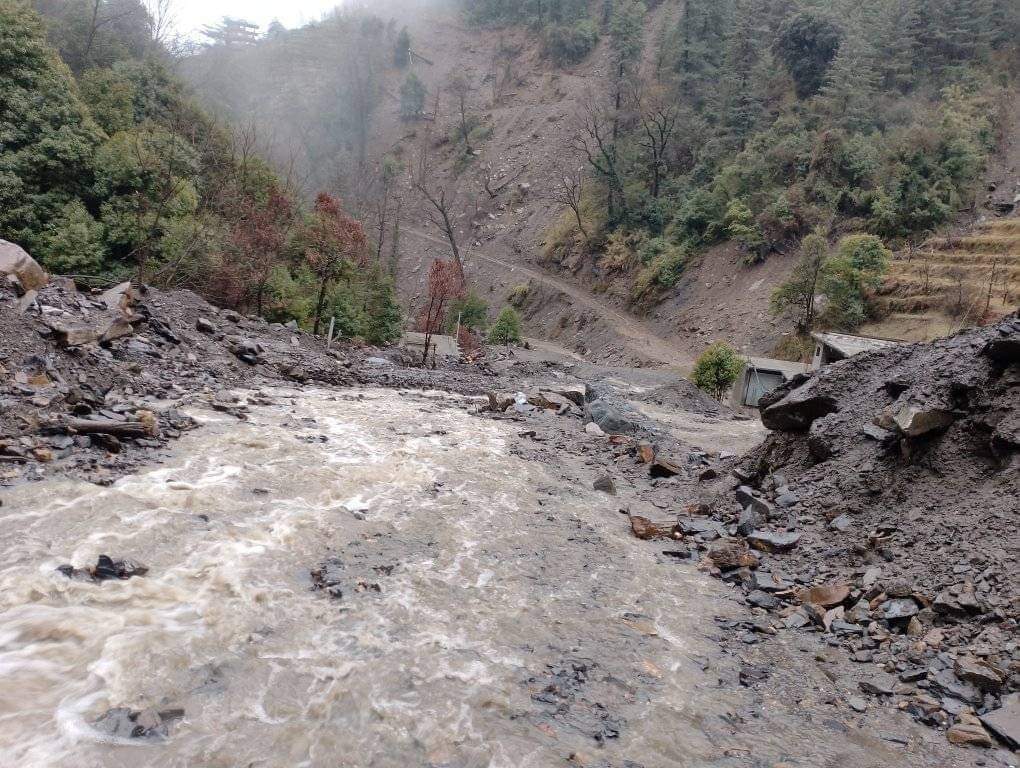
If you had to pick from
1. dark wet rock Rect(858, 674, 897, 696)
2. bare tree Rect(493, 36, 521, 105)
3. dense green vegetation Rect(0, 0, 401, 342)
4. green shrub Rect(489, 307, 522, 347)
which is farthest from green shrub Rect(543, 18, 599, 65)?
dark wet rock Rect(858, 674, 897, 696)

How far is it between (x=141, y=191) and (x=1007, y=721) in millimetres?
27832

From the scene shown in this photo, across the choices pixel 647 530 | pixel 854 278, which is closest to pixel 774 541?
pixel 647 530

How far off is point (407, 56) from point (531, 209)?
150ft

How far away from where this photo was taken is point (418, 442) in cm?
1212

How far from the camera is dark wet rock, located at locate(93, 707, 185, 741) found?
170 inches

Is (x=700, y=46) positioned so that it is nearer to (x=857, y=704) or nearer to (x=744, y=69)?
(x=744, y=69)

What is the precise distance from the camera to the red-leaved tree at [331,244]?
24.2 m

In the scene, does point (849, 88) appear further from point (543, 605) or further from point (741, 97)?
point (543, 605)

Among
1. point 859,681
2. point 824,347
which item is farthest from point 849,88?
point 859,681

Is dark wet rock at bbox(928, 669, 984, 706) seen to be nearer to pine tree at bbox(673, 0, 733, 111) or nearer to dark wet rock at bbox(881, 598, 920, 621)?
dark wet rock at bbox(881, 598, 920, 621)

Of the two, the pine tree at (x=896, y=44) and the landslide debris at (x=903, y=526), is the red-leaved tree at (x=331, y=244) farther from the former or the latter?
the pine tree at (x=896, y=44)

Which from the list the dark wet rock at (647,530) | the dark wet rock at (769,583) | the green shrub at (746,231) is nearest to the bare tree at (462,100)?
the green shrub at (746,231)

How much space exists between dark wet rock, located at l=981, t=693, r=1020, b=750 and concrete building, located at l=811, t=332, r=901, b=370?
52.2 feet

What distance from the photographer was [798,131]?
1421 inches
